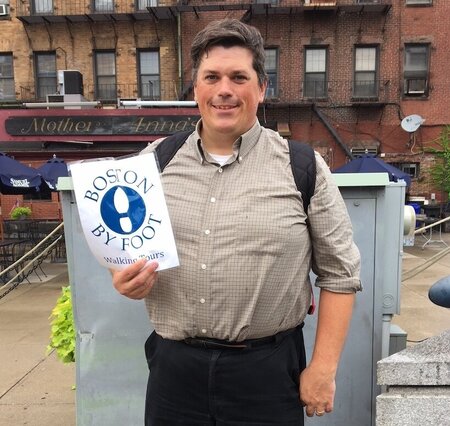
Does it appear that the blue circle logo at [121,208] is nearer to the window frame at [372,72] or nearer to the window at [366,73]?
the window frame at [372,72]

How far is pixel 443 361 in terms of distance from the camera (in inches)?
79.3

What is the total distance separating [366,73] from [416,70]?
1.69 metres

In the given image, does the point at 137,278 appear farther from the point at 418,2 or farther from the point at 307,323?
the point at 418,2

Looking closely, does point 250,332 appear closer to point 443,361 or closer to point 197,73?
point 197,73

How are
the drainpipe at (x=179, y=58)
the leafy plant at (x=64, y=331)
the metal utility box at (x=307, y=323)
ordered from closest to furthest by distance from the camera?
the metal utility box at (x=307, y=323), the leafy plant at (x=64, y=331), the drainpipe at (x=179, y=58)

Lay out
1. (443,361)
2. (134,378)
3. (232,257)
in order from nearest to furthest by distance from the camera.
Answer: (232,257)
(443,361)
(134,378)

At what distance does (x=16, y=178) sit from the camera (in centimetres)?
760

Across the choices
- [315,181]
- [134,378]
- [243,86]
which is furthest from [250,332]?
[134,378]

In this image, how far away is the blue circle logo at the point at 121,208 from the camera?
142cm

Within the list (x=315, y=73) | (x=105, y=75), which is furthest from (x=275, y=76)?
(x=105, y=75)

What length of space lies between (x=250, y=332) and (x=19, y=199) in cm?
1501

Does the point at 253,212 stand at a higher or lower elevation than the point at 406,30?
lower

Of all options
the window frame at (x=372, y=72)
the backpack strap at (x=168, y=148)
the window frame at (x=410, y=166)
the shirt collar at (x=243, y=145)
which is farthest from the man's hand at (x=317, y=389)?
the window frame at (x=410, y=166)

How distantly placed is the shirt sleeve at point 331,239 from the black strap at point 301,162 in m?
0.02
